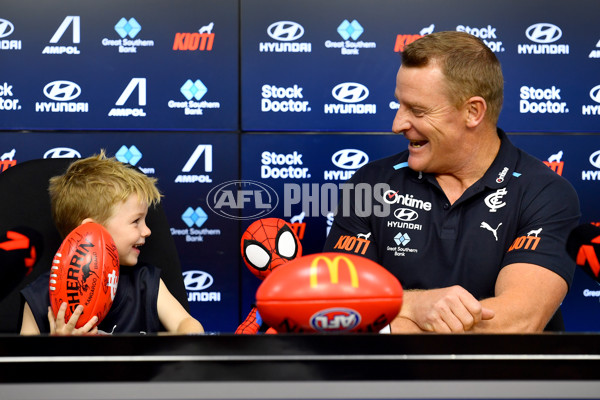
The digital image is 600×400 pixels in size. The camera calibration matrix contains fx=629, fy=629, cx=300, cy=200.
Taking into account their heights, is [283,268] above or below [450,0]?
below

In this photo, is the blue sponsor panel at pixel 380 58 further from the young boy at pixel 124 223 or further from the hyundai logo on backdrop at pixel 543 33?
the young boy at pixel 124 223

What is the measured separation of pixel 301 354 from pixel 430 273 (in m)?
1.03

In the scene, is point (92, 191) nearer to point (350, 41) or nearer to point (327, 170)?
point (327, 170)

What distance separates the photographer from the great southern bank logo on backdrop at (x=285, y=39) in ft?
9.62

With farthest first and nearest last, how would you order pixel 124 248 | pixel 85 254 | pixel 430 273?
pixel 430 273, pixel 124 248, pixel 85 254

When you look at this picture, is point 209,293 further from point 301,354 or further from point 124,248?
point 301,354

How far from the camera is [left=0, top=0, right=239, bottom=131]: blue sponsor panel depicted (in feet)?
9.54

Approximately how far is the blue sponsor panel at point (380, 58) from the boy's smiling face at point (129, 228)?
1474 millimetres

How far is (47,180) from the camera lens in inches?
59.7

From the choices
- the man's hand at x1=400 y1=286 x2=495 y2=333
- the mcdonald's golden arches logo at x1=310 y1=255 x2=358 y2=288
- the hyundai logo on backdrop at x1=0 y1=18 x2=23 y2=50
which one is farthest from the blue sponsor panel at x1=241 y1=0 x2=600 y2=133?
the mcdonald's golden arches logo at x1=310 y1=255 x2=358 y2=288

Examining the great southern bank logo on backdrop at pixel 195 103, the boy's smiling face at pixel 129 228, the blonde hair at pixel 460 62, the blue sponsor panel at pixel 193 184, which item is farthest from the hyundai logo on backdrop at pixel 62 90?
the blonde hair at pixel 460 62

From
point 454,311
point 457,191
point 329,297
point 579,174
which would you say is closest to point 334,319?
point 329,297

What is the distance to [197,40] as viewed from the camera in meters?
2.92

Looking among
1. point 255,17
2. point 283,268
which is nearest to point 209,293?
point 255,17
